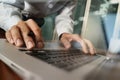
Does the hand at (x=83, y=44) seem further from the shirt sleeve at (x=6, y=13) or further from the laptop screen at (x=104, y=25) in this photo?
the shirt sleeve at (x=6, y=13)

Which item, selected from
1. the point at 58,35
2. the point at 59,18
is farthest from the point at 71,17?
the point at 58,35

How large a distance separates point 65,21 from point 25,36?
280mm

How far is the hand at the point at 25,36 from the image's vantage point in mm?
234

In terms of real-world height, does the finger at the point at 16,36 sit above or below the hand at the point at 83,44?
above

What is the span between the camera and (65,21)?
516 mm

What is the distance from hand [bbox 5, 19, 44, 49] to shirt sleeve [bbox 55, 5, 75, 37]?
0.15m

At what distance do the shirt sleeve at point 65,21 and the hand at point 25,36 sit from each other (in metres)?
0.15

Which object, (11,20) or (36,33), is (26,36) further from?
(11,20)

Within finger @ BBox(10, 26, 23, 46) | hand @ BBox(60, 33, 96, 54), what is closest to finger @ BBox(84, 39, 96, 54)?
hand @ BBox(60, 33, 96, 54)

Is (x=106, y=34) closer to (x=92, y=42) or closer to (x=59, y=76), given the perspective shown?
(x=92, y=42)

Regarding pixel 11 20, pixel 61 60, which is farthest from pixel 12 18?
pixel 61 60

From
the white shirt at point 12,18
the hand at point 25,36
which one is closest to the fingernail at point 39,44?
the hand at point 25,36

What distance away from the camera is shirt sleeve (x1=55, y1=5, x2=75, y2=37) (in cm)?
45

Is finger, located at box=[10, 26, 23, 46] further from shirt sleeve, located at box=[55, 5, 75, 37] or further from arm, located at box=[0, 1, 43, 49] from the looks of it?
shirt sleeve, located at box=[55, 5, 75, 37]
